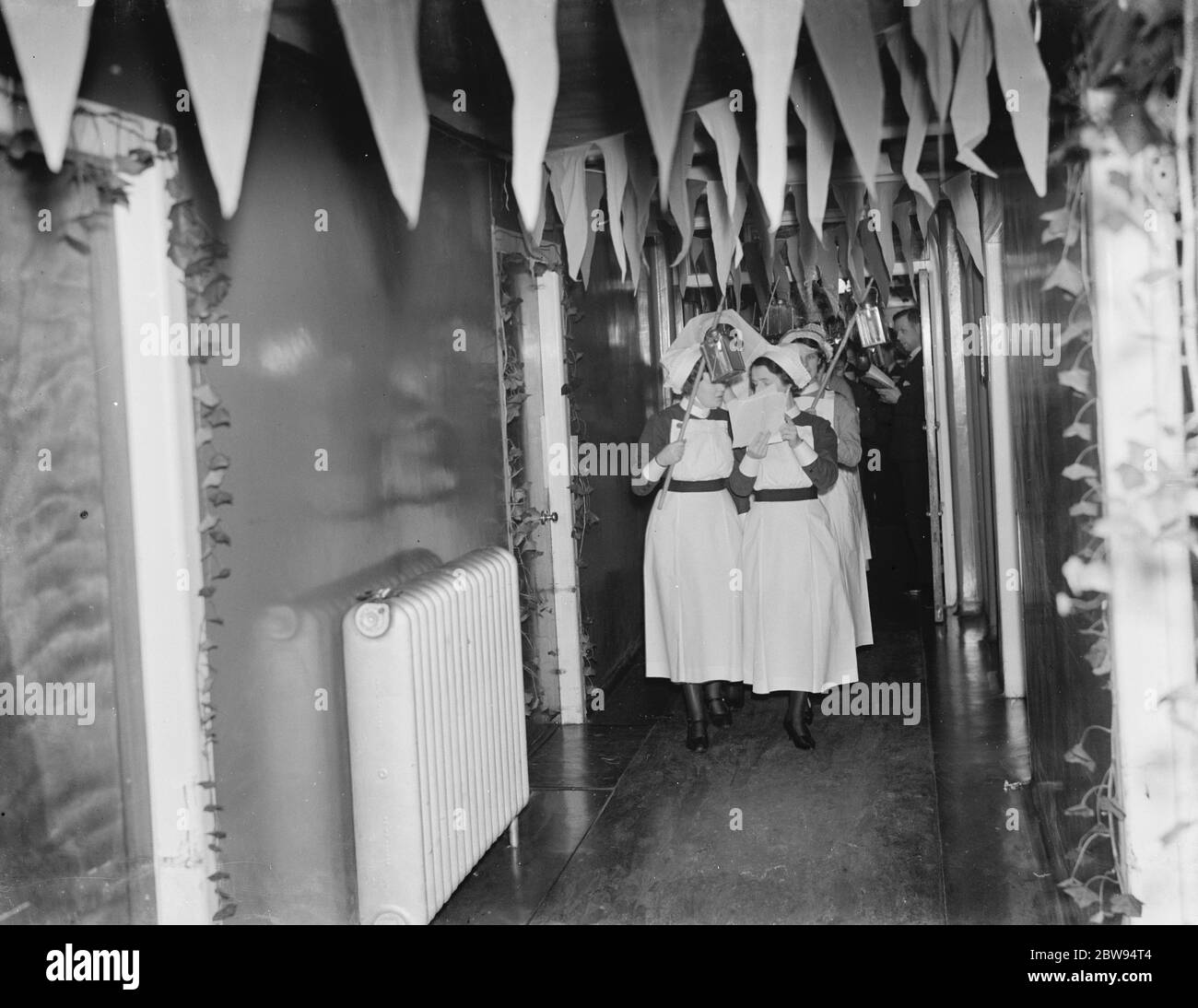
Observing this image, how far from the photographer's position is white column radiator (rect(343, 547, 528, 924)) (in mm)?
2877

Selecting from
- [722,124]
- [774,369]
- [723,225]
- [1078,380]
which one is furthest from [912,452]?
[1078,380]

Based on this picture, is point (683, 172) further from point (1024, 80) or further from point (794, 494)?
point (1024, 80)

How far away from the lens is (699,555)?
4996 mm

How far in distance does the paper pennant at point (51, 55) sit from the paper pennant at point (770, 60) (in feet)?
3.22

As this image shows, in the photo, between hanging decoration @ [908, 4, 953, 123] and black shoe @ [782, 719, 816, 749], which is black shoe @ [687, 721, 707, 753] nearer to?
black shoe @ [782, 719, 816, 749]

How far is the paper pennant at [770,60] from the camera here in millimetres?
1900

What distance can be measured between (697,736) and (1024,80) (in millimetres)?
3333

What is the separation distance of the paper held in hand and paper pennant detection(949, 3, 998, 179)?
271 cm

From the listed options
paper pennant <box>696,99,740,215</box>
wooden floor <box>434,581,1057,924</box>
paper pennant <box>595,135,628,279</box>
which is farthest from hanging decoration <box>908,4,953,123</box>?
wooden floor <box>434,581,1057,924</box>

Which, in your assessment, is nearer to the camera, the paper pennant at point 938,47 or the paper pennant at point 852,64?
the paper pennant at point 852,64
